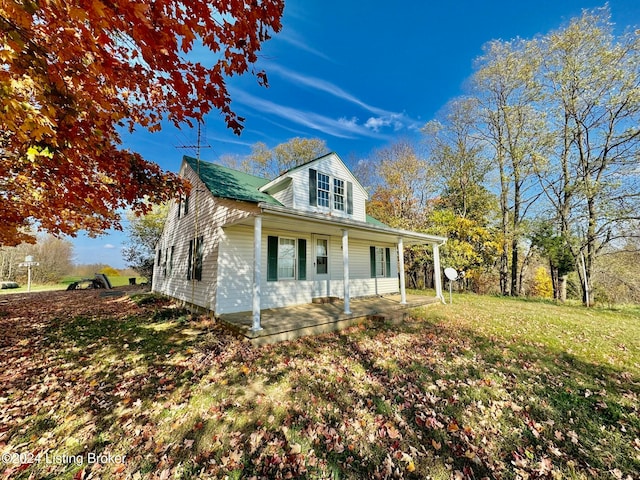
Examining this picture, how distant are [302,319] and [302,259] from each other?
9.12ft

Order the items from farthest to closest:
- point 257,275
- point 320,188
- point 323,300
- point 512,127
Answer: point 512,127
point 320,188
point 323,300
point 257,275

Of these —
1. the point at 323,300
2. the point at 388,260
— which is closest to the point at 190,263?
the point at 323,300

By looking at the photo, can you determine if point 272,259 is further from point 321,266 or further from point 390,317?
point 390,317

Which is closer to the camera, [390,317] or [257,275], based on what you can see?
[257,275]

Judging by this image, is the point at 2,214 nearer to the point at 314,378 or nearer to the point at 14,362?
the point at 14,362

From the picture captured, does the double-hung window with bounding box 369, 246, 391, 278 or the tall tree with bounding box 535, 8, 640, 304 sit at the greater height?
the tall tree with bounding box 535, 8, 640, 304

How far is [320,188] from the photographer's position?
33.1 feet

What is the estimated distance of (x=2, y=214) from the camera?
6.29 meters

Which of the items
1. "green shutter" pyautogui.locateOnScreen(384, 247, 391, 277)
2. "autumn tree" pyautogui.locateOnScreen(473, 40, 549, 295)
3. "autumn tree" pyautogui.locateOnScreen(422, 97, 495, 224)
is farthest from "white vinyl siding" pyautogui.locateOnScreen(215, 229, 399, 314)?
"autumn tree" pyautogui.locateOnScreen(473, 40, 549, 295)

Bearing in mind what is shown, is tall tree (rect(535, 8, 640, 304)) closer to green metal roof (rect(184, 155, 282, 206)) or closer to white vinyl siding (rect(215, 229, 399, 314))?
white vinyl siding (rect(215, 229, 399, 314))

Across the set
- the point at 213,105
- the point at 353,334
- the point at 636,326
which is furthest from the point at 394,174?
the point at 213,105

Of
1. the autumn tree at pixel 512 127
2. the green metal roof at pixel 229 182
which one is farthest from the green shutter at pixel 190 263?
the autumn tree at pixel 512 127

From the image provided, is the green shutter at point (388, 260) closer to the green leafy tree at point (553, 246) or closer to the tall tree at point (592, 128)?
the tall tree at point (592, 128)

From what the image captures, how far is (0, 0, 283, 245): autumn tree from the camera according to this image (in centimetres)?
258
